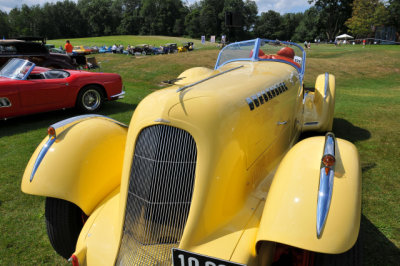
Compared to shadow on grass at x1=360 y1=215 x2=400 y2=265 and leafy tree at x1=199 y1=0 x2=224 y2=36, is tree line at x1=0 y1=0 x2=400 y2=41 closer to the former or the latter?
leafy tree at x1=199 y1=0 x2=224 y2=36

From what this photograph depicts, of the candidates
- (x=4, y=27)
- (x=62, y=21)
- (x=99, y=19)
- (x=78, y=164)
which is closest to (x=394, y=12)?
(x=78, y=164)

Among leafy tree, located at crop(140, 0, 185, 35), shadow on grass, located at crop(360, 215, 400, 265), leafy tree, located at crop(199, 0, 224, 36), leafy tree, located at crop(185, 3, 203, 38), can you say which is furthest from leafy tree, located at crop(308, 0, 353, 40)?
shadow on grass, located at crop(360, 215, 400, 265)

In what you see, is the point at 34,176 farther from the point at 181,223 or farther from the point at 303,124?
the point at 303,124

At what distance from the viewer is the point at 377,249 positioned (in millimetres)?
2664

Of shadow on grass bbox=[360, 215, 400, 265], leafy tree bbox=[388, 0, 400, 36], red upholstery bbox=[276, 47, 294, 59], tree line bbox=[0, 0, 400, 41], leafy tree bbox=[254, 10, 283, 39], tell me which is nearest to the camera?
shadow on grass bbox=[360, 215, 400, 265]

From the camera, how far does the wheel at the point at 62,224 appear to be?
246 centimetres

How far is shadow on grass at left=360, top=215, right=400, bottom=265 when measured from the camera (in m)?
2.52

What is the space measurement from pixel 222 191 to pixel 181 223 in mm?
367

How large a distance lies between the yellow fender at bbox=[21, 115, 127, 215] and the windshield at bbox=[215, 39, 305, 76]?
2.41 m

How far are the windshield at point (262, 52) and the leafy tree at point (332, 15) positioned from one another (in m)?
69.2

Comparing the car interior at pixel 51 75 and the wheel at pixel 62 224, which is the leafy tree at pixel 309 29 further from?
the wheel at pixel 62 224

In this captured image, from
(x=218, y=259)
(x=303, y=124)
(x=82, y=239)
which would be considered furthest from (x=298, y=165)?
(x=303, y=124)

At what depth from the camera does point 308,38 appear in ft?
217

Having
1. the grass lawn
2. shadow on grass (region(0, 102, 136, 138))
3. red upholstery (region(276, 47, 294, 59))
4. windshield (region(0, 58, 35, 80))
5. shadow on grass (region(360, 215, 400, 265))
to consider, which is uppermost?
red upholstery (region(276, 47, 294, 59))
